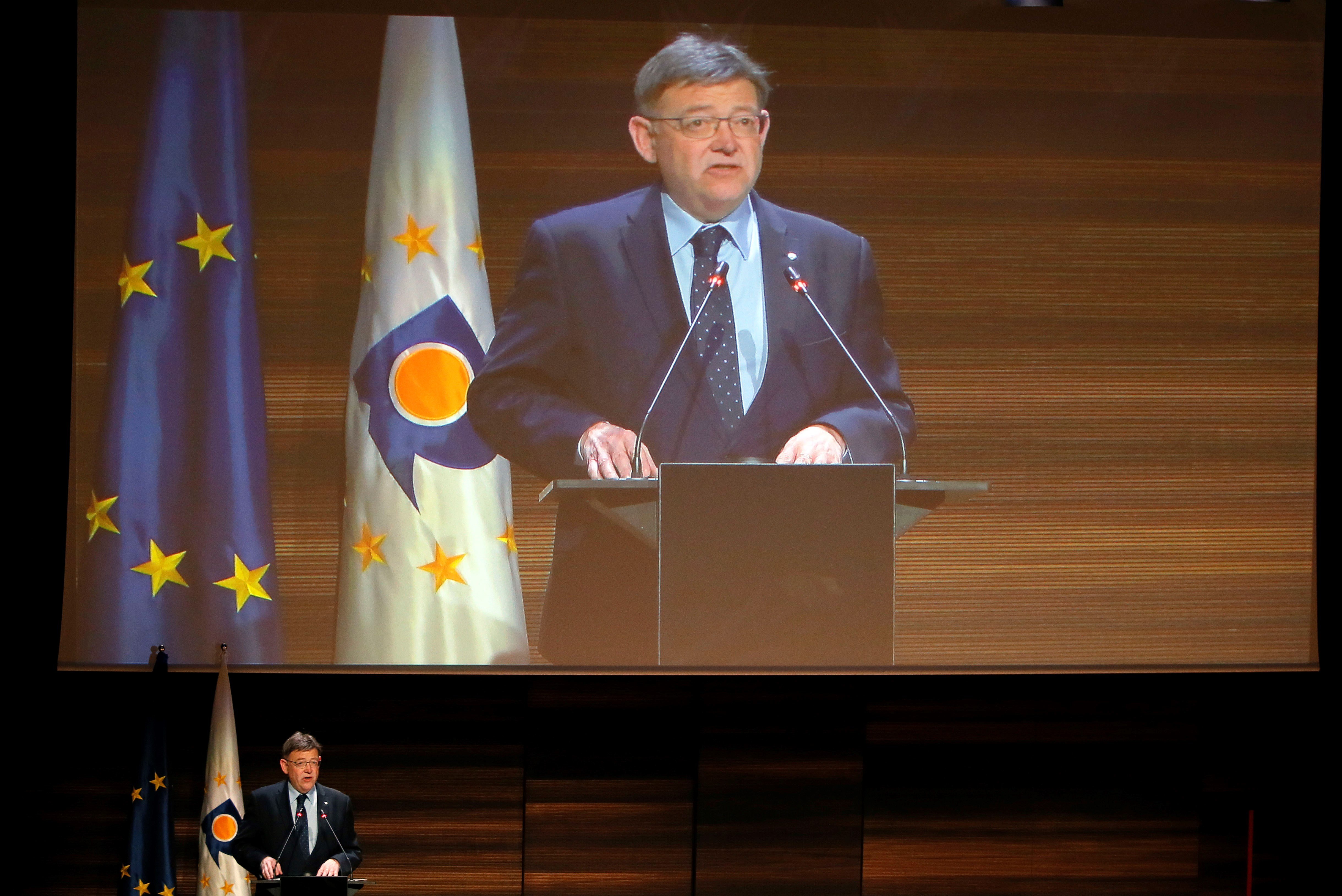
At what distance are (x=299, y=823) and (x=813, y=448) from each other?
6.72 feet

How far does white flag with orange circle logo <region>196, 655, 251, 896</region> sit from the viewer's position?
3887 millimetres

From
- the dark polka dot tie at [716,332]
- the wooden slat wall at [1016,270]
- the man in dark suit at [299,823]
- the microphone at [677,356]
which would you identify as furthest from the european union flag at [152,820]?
the dark polka dot tie at [716,332]

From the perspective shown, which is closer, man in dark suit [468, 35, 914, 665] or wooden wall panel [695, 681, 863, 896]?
man in dark suit [468, 35, 914, 665]

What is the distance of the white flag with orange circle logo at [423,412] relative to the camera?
4086mm

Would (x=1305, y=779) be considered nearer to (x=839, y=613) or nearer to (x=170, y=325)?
(x=839, y=613)

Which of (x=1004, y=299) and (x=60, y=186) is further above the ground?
(x=60, y=186)

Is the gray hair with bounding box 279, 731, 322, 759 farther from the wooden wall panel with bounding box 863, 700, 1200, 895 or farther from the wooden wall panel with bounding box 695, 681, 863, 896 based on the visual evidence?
the wooden wall panel with bounding box 863, 700, 1200, 895

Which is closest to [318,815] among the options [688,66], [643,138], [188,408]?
[188,408]

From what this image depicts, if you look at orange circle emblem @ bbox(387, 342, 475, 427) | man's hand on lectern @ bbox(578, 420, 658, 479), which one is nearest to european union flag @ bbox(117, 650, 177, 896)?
orange circle emblem @ bbox(387, 342, 475, 427)

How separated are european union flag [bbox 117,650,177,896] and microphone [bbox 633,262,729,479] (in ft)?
5.68

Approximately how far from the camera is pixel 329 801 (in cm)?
331

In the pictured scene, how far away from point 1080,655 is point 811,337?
1504 mm

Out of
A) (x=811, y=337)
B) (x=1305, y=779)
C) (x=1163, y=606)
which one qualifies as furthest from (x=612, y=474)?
(x=1305, y=779)

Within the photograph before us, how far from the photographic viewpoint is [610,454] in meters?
4.09
